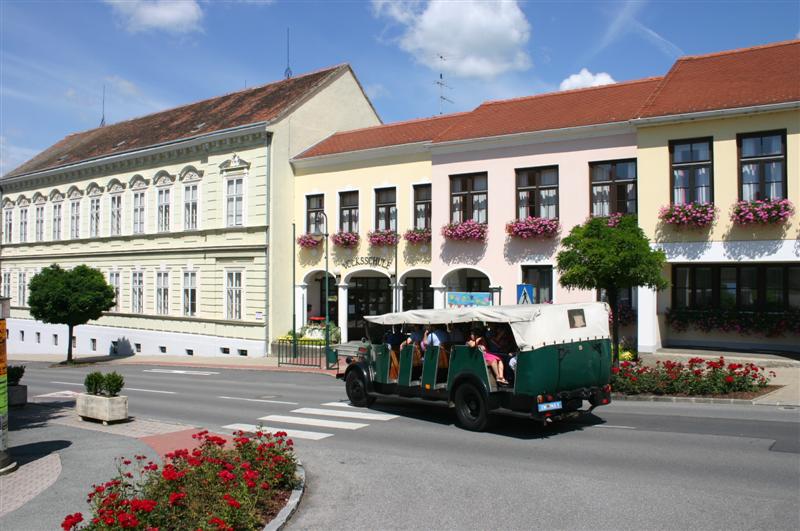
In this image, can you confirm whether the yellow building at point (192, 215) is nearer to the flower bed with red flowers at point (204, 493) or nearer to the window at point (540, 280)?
the window at point (540, 280)

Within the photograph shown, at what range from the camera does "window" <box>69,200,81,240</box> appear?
136ft

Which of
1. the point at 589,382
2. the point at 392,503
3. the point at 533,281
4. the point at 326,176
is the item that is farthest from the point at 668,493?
the point at 326,176

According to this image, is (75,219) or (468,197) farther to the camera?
(75,219)

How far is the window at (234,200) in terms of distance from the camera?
31734 millimetres

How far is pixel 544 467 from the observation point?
9.72m

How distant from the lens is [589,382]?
12375mm

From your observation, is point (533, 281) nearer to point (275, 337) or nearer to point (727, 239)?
point (727, 239)

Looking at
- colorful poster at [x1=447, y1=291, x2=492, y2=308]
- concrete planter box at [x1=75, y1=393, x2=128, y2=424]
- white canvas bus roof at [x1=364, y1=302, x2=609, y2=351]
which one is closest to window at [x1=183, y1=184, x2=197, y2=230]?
colorful poster at [x1=447, y1=291, x2=492, y2=308]

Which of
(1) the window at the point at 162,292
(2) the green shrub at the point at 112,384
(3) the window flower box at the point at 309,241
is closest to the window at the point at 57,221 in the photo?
(1) the window at the point at 162,292

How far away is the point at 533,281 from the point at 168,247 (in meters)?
20.5

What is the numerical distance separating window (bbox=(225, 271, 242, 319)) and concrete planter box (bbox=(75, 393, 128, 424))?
17.1 meters

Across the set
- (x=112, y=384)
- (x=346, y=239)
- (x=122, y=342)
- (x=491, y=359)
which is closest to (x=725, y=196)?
(x=491, y=359)

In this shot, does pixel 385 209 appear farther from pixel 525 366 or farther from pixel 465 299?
pixel 525 366

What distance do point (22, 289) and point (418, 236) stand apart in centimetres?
3356
